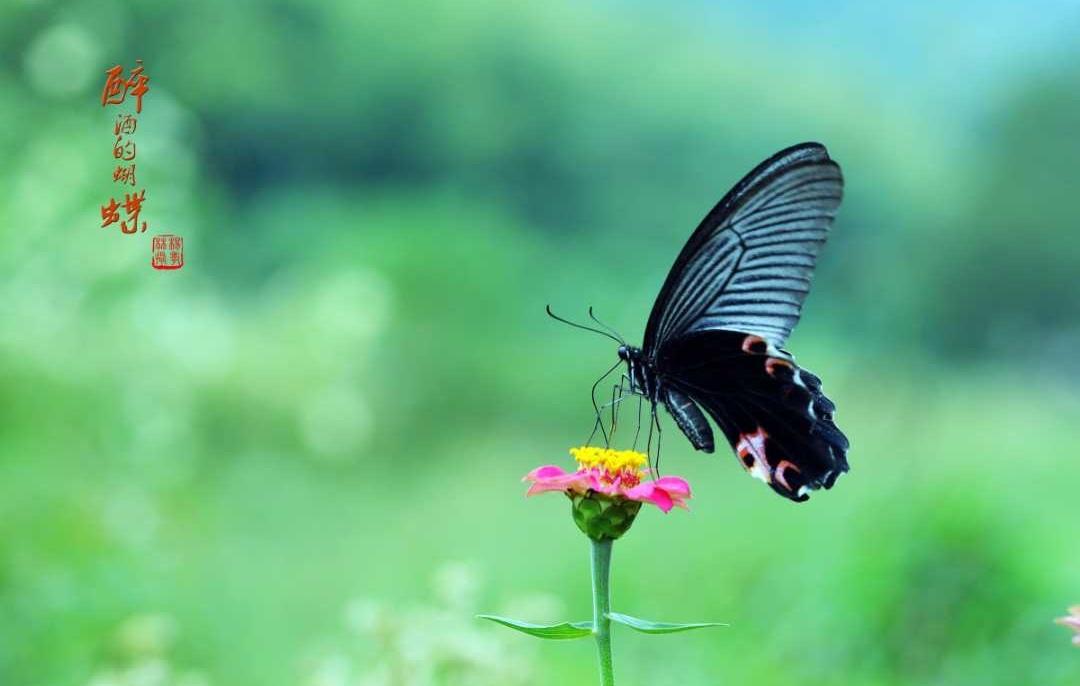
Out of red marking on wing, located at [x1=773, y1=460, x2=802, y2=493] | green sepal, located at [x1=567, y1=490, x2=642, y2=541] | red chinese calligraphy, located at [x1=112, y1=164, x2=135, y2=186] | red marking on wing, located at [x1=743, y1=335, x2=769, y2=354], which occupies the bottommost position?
green sepal, located at [x1=567, y1=490, x2=642, y2=541]

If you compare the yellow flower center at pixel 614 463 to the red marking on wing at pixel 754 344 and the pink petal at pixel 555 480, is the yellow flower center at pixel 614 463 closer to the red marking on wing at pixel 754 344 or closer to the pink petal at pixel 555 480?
the pink petal at pixel 555 480

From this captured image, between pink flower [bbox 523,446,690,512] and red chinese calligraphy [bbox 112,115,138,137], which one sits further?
red chinese calligraphy [bbox 112,115,138,137]

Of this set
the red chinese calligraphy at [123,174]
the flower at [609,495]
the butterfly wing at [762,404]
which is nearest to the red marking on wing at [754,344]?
the butterfly wing at [762,404]

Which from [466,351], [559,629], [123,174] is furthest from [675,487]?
[466,351]

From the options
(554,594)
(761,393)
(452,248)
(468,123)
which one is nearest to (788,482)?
(761,393)

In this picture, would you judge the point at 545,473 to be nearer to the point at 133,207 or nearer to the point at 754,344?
the point at 754,344

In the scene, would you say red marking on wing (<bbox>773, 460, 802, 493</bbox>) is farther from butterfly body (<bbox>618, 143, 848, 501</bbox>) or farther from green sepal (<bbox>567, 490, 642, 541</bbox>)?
green sepal (<bbox>567, 490, 642, 541</bbox>)

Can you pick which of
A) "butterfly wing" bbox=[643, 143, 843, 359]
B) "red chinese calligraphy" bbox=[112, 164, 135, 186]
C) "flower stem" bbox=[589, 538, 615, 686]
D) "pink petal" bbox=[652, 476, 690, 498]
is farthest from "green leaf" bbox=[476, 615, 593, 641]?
"red chinese calligraphy" bbox=[112, 164, 135, 186]
